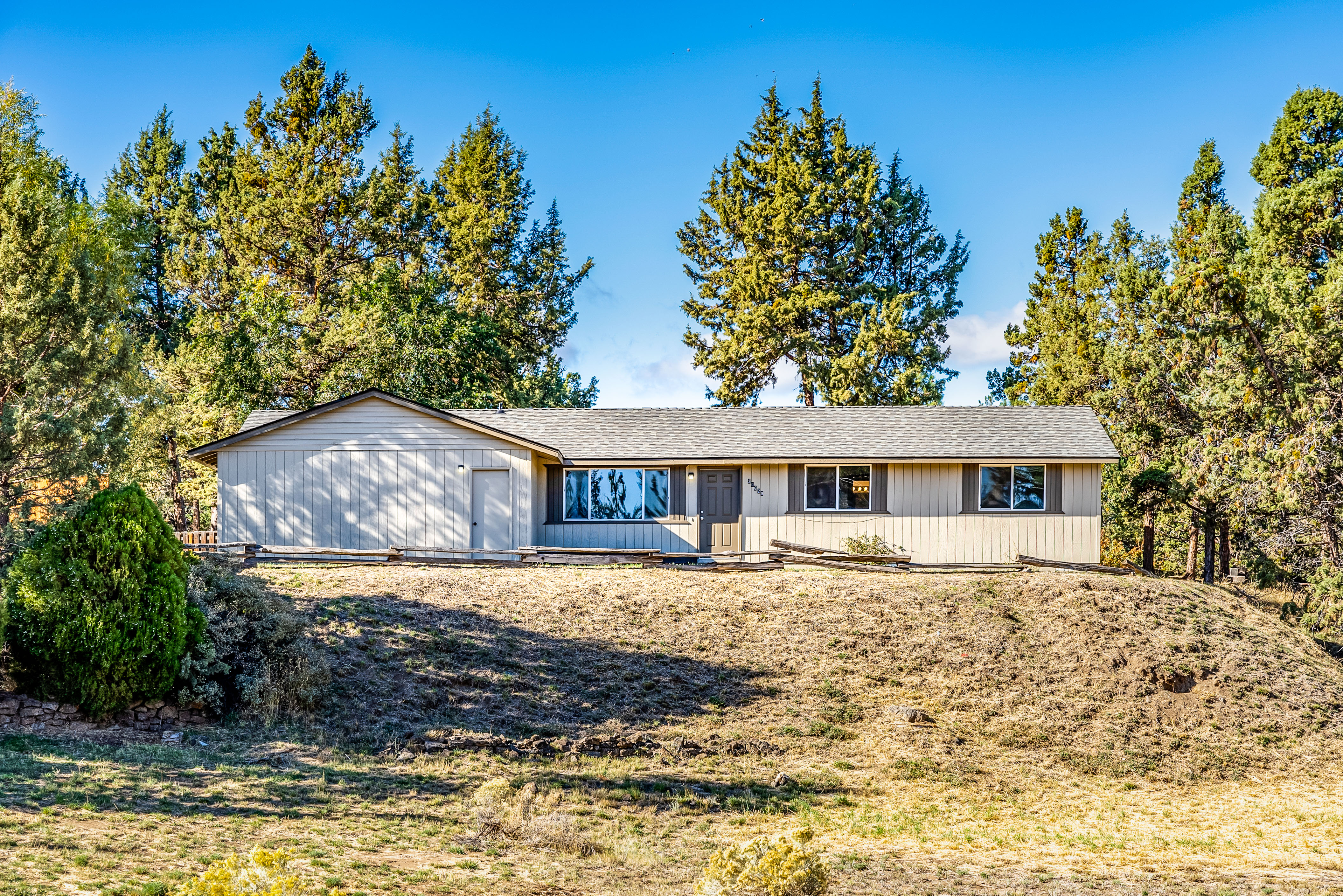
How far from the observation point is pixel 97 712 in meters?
10.4

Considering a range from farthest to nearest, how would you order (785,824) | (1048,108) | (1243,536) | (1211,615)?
(1243,536) → (1048,108) → (1211,615) → (785,824)

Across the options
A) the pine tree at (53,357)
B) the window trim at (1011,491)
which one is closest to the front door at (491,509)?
the pine tree at (53,357)

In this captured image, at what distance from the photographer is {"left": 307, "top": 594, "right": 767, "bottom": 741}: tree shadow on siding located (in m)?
12.1

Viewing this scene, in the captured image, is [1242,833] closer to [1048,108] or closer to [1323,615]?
[1323,615]

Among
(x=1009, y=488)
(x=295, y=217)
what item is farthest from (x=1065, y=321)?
(x=295, y=217)

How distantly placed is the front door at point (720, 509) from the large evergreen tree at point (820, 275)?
1285 centimetres

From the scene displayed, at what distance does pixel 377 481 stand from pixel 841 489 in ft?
34.8

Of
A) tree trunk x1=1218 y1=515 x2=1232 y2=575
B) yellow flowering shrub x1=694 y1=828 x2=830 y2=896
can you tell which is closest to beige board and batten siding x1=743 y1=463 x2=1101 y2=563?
tree trunk x1=1218 y1=515 x2=1232 y2=575

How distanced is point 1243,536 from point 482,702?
76.1ft

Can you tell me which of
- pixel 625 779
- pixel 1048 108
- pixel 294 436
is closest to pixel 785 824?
pixel 625 779

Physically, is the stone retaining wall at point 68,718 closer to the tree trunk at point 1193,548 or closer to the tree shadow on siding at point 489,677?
the tree shadow on siding at point 489,677

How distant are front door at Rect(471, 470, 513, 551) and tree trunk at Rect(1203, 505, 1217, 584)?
1845 centimetres

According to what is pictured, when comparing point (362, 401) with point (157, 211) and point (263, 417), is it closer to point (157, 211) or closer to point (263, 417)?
point (263, 417)

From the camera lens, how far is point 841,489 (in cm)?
2186
